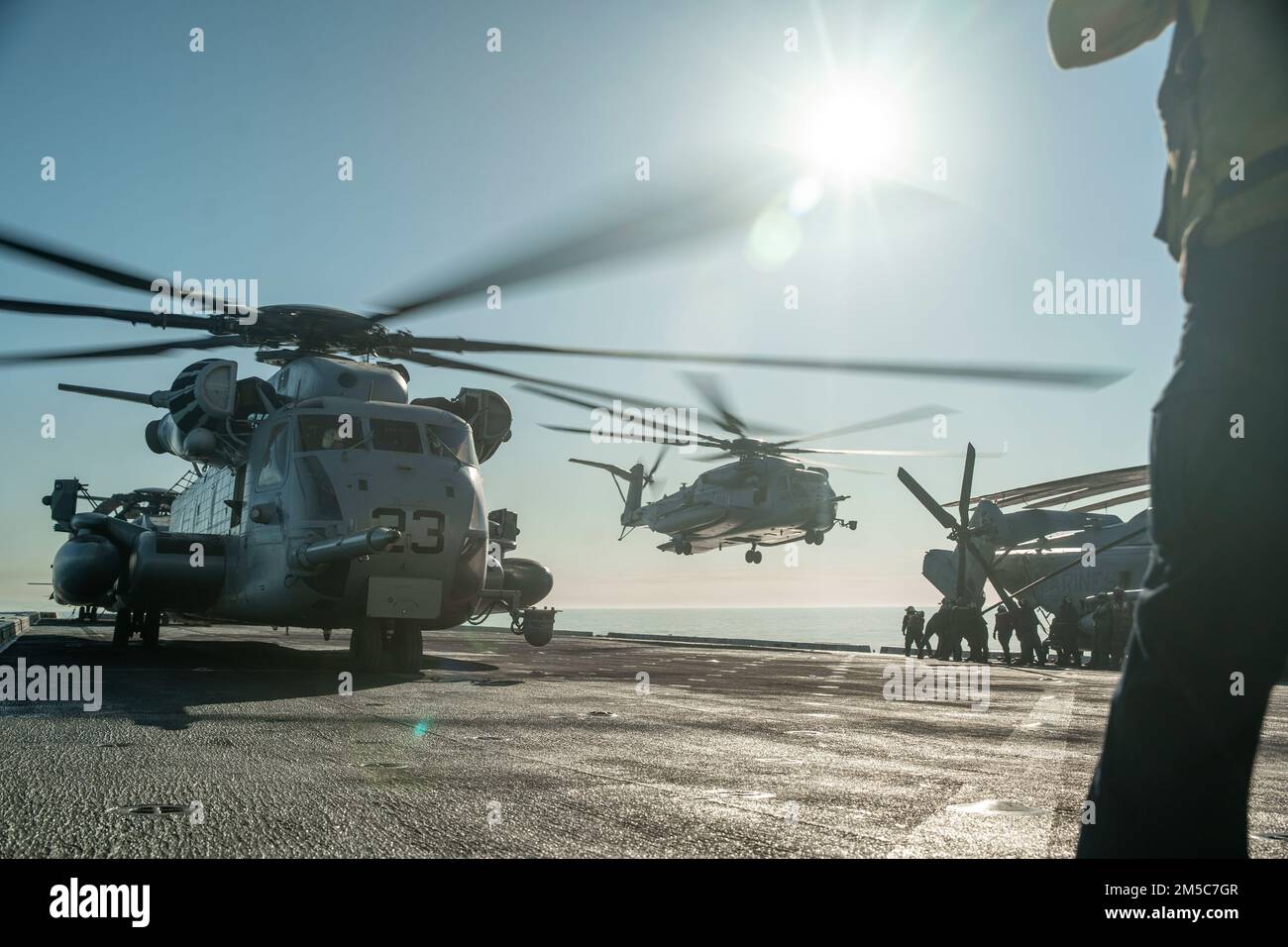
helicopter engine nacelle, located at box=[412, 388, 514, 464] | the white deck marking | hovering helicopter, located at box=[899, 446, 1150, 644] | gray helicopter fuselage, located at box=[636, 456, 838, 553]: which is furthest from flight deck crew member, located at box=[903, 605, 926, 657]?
the white deck marking

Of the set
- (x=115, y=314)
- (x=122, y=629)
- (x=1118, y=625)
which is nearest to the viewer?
(x=115, y=314)

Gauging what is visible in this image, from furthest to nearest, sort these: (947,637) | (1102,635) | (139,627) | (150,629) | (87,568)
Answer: (947,637)
(1102,635)
(139,627)
(150,629)
(87,568)

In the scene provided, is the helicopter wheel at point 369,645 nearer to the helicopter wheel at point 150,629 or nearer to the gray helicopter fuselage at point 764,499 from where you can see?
the helicopter wheel at point 150,629

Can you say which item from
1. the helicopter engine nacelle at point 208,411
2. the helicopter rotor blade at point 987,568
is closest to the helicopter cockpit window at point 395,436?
the helicopter engine nacelle at point 208,411

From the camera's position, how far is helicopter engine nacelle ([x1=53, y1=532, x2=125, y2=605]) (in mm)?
15914

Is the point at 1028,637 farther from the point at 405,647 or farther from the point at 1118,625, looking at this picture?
the point at 405,647

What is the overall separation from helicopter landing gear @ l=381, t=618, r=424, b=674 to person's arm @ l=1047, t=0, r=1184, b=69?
40.3 ft

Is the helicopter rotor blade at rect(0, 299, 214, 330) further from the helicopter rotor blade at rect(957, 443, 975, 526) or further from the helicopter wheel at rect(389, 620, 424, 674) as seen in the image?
the helicopter rotor blade at rect(957, 443, 975, 526)

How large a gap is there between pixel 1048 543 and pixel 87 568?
32.4 meters

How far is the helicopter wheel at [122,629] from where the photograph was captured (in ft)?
58.8

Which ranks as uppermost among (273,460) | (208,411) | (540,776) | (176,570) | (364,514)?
(208,411)

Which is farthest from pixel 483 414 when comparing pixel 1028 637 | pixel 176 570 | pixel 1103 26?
pixel 1028 637

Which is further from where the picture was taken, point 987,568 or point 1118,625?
point 987,568

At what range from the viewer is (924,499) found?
33875mm
